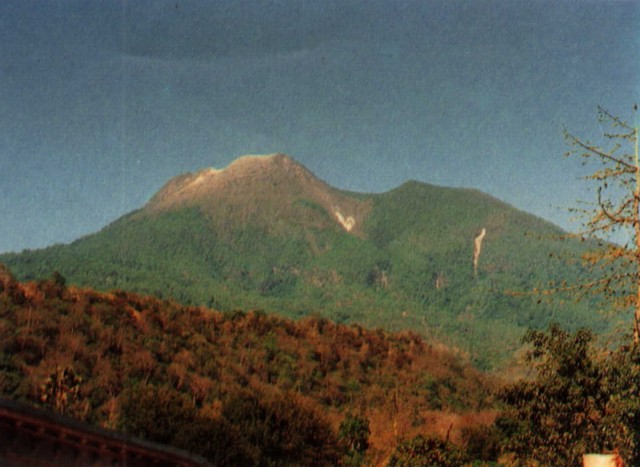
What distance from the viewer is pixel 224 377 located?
86.5 feet

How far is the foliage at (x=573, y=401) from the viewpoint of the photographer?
12289 millimetres

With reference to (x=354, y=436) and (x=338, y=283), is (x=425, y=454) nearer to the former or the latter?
(x=354, y=436)

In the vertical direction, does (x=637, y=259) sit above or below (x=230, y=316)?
above

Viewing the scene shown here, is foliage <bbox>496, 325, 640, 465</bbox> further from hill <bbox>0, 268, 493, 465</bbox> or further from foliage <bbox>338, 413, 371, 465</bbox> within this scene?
hill <bbox>0, 268, 493, 465</bbox>

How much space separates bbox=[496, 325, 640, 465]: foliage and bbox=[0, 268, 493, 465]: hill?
7.49 metres

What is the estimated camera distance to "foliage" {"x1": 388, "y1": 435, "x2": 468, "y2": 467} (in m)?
17.9

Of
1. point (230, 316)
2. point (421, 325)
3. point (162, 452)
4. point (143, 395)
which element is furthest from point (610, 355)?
point (421, 325)

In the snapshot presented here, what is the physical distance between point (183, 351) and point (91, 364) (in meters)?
5.40

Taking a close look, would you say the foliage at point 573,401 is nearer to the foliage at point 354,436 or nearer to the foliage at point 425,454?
the foliage at point 425,454

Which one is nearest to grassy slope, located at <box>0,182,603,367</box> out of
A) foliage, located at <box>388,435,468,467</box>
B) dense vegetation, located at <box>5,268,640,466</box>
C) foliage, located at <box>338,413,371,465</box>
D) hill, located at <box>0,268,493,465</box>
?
hill, located at <box>0,268,493,465</box>

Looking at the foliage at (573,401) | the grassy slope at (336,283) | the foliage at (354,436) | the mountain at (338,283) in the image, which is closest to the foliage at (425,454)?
the foliage at (354,436)

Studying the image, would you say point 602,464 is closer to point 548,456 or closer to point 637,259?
point 548,456

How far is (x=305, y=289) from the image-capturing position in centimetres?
17088

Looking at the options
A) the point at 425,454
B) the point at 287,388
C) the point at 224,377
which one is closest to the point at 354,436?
the point at 425,454
